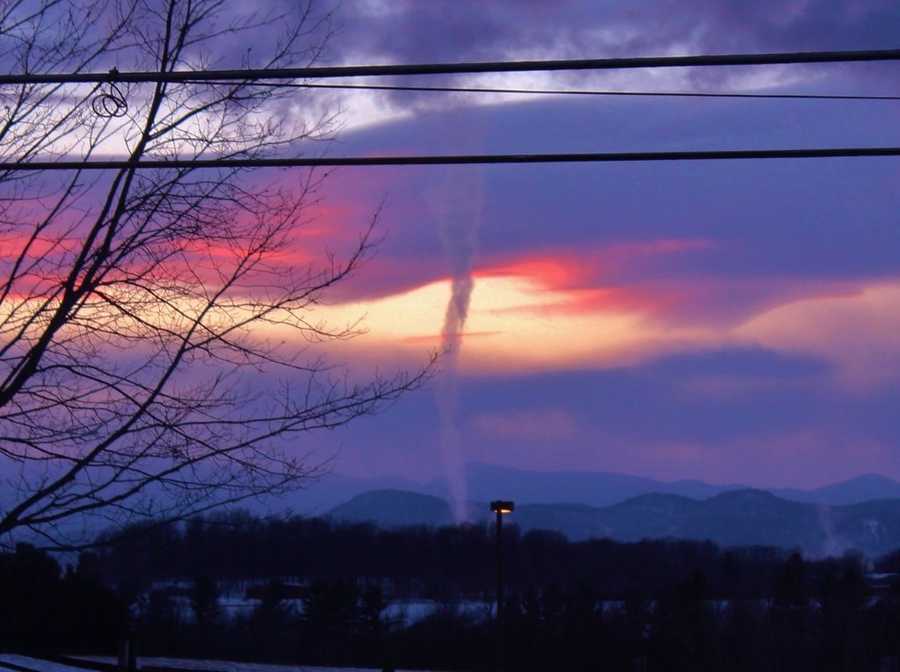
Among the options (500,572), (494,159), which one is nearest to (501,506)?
(500,572)

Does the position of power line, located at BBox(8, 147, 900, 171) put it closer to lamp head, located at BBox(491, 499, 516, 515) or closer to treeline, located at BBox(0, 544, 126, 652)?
treeline, located at BBox(0, 544, 126, 652)

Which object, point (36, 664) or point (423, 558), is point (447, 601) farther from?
point (36, 664)

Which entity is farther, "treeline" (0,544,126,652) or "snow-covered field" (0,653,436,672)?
"snow-covered field" (0,653,436,672)

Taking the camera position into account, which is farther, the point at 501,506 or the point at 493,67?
the point at 501,506

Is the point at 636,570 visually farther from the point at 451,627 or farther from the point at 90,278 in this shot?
the point at 90,278

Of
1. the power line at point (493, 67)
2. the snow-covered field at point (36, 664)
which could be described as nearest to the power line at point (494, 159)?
the power line at point (493, 67)

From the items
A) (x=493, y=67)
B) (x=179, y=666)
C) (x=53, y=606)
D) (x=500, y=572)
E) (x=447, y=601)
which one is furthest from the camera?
(x=447, y=601)

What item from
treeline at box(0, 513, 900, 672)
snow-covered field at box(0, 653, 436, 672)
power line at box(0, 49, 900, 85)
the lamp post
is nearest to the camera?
power line at box(0, 49, 900, 85)

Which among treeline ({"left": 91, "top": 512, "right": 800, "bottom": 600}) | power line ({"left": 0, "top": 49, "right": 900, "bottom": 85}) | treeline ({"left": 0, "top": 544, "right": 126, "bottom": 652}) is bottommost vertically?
treeline ({"left": 0, "top": 544, "right": 126, "bottom": 652})

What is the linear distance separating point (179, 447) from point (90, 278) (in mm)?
1251

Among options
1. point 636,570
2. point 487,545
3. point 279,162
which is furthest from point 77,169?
point 636,570

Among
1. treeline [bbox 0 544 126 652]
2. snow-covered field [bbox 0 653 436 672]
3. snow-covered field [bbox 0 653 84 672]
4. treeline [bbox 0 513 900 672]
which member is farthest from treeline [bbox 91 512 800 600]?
snow-covered field [bbox 0 653 84 672]

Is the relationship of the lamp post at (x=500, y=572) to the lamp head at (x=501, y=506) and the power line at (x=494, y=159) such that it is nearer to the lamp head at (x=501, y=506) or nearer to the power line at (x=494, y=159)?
the lamp head at (x=501, y=506)

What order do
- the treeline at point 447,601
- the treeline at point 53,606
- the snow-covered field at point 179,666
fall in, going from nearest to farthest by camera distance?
the treeline at point 447,601 → the treeline at point 53,606 → the snow-covered field at point 179,666
